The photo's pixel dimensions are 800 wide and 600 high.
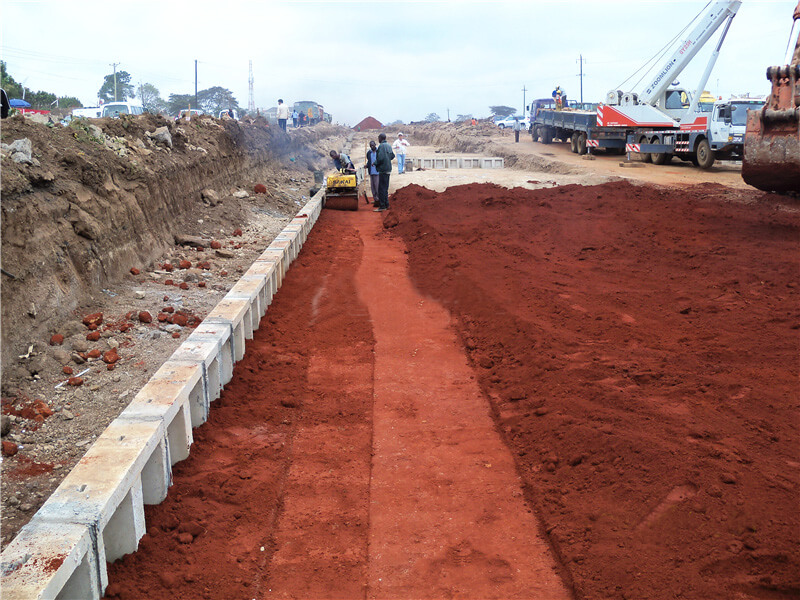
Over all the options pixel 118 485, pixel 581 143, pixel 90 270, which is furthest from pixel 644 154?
pixel 118 485

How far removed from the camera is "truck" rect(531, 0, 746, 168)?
2108cm

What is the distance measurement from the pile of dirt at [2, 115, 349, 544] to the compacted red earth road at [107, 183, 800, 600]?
2.87 ft

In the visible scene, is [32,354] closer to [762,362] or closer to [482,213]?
[762,362]

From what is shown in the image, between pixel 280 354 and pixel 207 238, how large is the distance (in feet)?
17.1

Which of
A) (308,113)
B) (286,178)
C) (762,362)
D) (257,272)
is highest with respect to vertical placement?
(308,113)

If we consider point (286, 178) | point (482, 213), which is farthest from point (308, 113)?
point (482, 213)

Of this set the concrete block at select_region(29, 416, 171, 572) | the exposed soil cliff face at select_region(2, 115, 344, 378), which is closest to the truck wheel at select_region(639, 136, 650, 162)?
the exposed soil cliff face at select_region(2, 115, 344, 378)

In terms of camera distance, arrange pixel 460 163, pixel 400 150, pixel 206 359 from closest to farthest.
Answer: pixel 206 359 < pixel 400 150 < pixel 460 163

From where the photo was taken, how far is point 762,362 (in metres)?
5.74

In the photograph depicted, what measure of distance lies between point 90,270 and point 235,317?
2103 mm

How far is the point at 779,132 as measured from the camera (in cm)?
1038

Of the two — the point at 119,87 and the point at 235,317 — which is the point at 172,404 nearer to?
the point at 235,317

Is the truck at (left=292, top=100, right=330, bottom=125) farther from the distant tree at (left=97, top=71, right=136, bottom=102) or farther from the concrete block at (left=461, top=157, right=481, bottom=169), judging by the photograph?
the concrete block at (left=461, top=157, right=481, bottom=169)

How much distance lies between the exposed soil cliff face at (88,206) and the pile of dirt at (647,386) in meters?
3.88
